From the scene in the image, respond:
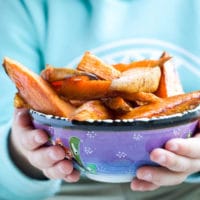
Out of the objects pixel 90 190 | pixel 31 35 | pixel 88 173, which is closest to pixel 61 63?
pixel 31 35

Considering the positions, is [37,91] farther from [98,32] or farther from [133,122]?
[98,32]

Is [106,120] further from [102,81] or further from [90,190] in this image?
[90,190]

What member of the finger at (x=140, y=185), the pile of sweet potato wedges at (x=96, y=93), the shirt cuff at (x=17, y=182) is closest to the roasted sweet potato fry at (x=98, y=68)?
the pile of sweet potato wedges at (x=96, y=93)

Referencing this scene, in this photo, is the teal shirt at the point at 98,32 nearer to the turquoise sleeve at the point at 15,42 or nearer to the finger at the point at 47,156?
the turquoise sleeve at the point at 15,42

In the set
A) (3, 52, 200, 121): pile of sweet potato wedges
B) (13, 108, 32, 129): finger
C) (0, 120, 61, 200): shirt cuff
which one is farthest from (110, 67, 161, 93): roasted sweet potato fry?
(0, 120, 61, 200): shirt cuff

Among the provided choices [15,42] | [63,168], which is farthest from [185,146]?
[15,42]

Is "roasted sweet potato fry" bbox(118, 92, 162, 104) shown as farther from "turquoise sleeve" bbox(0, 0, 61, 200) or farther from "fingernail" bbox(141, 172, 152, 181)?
"turquoise sleeve" bbox(0, 0, 61, 200)
